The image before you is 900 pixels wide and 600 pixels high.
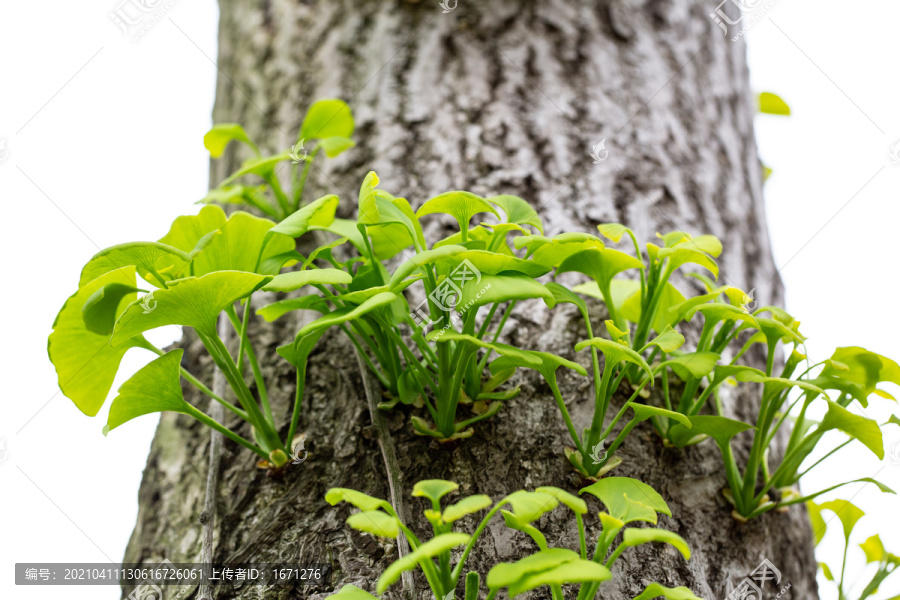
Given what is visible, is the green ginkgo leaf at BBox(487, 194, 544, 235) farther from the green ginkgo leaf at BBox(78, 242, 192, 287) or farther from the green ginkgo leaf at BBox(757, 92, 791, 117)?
the green ginkgo leaf at BBox(757, 92, 791, 117)

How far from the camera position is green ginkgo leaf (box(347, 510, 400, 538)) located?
555mm

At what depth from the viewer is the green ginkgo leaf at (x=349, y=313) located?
66cm

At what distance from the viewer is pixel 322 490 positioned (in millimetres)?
931

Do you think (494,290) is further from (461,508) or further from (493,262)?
(461,508)

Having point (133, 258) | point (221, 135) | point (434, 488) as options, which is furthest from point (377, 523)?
point (221, 135)

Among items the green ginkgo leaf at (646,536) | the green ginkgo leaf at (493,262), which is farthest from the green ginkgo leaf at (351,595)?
the green ginkgo leaf at (493,262)

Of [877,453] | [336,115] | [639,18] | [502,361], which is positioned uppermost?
[336,115]

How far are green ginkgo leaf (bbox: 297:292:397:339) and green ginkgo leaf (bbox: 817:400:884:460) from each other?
24.4 inches

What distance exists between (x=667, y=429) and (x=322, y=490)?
57 cm

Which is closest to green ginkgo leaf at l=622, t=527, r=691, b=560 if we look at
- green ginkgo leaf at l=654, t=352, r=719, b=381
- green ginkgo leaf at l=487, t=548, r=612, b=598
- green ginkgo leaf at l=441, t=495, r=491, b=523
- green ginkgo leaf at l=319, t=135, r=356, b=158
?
green ginkgo leaf at l=487, t=548, r=612, b=598

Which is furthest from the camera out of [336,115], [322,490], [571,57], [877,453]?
[571,57]

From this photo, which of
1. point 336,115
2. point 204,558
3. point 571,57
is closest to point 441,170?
point 336,115

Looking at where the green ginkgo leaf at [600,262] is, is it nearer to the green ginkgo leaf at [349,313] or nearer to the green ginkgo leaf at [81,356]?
the green ginkgo leaf at [349,313]

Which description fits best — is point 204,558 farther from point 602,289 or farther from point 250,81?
point 250,81
